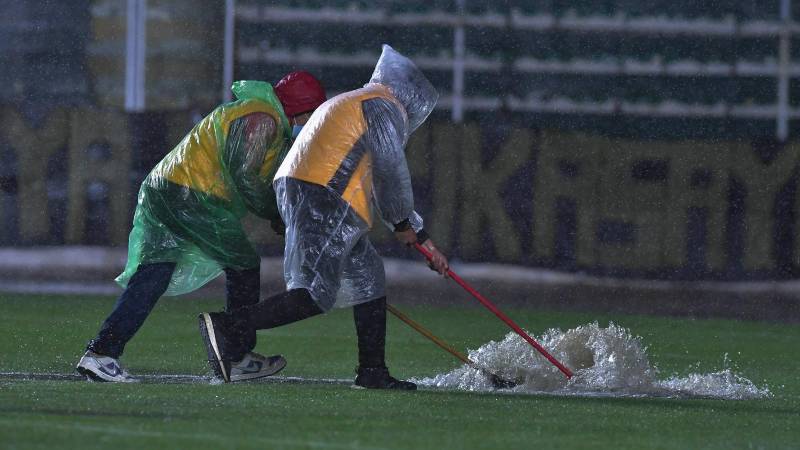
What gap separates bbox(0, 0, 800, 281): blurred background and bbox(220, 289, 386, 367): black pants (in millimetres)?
7234

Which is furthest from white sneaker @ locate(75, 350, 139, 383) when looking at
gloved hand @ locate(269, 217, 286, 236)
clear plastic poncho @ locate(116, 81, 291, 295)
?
gloved hand @ locate(269, 217, 286, 236)

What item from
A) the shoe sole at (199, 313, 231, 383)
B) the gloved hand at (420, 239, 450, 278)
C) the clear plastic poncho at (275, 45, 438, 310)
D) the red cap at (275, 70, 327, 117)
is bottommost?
the shoe sole at (199, 313, 231, 383)

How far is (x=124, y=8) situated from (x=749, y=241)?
655 cm

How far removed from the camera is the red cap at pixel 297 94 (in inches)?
305

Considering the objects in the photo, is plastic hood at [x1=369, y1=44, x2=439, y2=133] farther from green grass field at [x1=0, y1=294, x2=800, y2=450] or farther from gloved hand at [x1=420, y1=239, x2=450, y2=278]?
green grass field at [x1=0, y1=294, x2=800, y2=450]

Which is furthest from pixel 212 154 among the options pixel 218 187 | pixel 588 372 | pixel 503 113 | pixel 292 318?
pixel 503 113

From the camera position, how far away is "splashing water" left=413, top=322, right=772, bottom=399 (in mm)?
7812

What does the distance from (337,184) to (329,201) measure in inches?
3.0

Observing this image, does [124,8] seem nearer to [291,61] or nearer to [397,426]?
[291,61]

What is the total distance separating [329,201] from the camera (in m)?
7.33

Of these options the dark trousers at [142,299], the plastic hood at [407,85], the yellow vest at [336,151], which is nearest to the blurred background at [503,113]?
the dark trousers at [142,299]

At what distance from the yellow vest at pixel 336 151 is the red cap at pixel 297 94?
317mm

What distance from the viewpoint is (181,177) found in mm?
7742

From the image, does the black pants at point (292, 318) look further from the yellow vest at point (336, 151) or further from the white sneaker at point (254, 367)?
the yellow vest at point (336, 151)
